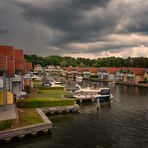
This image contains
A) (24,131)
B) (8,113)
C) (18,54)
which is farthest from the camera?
(18,54)

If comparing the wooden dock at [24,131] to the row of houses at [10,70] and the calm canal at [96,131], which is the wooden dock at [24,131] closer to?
the calm canal at [96,131]

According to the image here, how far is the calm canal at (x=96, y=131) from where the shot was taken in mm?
32741

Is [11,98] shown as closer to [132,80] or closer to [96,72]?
[132,80]

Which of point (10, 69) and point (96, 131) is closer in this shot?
point (96, 131)

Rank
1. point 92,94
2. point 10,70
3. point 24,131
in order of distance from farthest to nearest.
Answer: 1. point 92,94
2. point 10,70
3. point 24,131

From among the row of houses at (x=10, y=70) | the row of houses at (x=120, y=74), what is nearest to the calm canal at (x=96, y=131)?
the row of houses at (x=10, y=70)

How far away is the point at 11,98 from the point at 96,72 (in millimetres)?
142039

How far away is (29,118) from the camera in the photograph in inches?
1524

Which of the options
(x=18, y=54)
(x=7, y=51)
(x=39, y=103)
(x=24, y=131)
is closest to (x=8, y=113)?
(x=24, y=131)

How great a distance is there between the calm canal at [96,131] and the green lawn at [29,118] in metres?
2.45

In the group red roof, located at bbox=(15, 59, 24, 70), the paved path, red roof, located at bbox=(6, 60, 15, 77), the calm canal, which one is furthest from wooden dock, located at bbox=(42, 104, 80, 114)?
red roof, located at bbox=(15, 59, 24, 70)

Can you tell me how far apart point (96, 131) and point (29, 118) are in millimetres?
9972

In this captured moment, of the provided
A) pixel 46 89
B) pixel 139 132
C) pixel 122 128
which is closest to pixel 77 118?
pixel 122 128

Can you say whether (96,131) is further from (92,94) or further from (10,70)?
(92,94)
